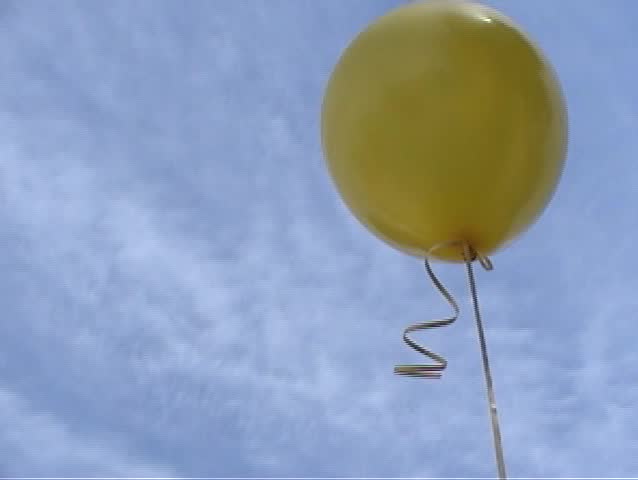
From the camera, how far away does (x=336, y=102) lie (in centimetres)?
318

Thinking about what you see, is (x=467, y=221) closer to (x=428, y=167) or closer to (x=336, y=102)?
(x=428, y=167)

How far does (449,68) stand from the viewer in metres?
2.91

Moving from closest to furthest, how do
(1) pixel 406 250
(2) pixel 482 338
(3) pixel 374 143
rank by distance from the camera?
(2) pixel 482 338, (3) pixel 374 143, (1) pixel 406 250

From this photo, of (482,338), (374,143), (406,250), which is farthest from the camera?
(406,250)

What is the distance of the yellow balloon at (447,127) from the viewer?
9.51 ft

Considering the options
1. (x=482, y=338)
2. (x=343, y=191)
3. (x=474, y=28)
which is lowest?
(x=482, y=338)

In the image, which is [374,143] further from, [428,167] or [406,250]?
[406,250]

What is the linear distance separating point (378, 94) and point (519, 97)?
0.53 meters

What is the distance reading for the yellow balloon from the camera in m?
2.90

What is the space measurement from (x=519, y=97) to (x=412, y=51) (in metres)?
0.43

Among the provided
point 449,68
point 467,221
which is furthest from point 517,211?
point 449,68

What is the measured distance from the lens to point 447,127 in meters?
2.89

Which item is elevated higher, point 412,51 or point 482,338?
point 412,51

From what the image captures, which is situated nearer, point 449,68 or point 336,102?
point 449,68
